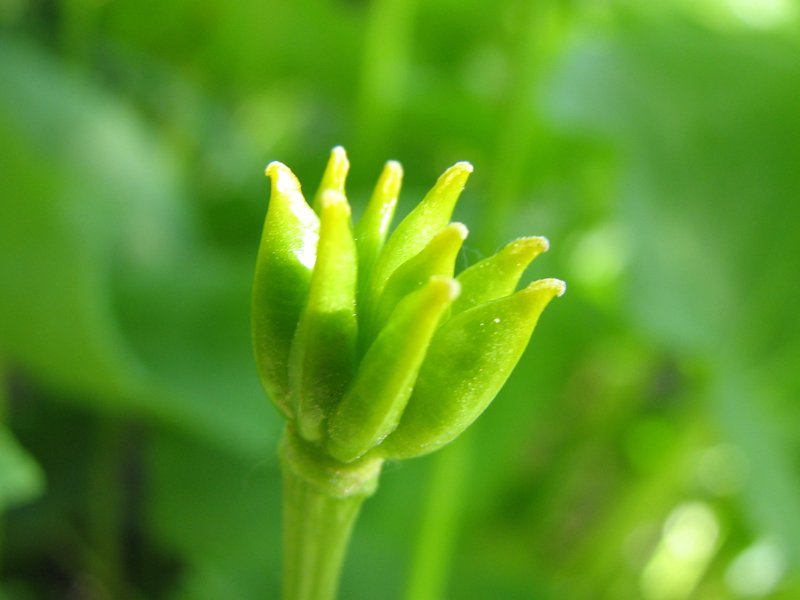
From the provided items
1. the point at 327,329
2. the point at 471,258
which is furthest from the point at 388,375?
the point at 471,258

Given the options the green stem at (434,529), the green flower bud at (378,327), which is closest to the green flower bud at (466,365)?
the green flower bud at (378,327)

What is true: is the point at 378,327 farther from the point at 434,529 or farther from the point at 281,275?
the point at 434,529

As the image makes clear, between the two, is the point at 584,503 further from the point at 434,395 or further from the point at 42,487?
the point at 434,395

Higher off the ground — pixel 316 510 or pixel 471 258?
pixel 471 258

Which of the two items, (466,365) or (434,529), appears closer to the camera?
(466,365)

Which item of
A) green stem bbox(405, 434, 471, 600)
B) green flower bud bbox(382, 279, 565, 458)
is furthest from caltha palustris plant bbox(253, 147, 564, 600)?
green stem bbox(405, 434, 471, 600)

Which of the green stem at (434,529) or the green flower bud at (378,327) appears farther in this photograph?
the green stem at (434,529)

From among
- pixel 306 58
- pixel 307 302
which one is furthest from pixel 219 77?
pixel 307 302

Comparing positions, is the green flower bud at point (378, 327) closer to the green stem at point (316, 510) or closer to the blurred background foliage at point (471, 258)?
the green stem at point (316, 510)
